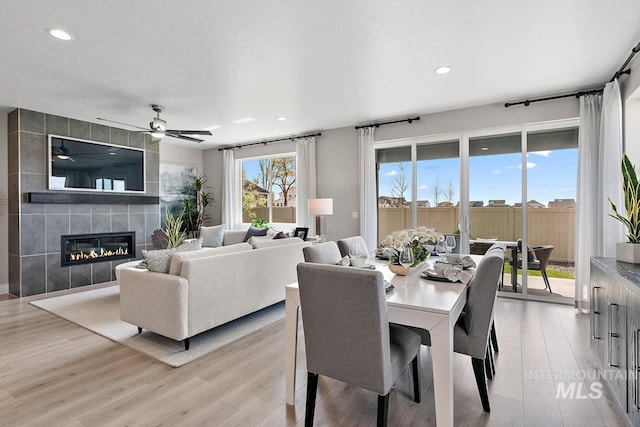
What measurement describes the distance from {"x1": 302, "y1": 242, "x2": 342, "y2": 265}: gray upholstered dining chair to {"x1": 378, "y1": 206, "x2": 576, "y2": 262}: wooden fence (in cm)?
268

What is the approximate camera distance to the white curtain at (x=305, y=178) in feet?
19.3

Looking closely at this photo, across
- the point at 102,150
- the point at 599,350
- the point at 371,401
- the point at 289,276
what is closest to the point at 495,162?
the point at 599,350

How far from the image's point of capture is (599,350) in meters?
2.29

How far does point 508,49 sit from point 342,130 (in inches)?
121

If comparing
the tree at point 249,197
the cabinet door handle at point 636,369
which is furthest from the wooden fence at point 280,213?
the cabinet door handle at point 636,369

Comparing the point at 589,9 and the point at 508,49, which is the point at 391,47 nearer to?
the point at 508,49

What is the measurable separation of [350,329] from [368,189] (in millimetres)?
3874

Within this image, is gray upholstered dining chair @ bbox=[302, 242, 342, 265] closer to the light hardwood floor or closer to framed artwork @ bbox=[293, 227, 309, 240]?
the light hardwood floor

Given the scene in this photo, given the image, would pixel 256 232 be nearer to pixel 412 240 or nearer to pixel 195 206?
pixel 195 206

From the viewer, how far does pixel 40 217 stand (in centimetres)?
473

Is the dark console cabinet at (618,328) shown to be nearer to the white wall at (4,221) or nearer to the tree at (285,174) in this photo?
the tree at (285,174)

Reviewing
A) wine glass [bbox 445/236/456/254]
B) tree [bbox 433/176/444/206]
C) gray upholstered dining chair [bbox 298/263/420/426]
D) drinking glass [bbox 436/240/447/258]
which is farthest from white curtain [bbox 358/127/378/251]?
gray upholstered dining chair [bbox 298/263/420/426]

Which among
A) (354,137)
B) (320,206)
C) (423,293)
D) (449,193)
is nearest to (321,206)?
(320,206)

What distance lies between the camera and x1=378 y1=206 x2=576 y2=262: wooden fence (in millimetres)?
4156
